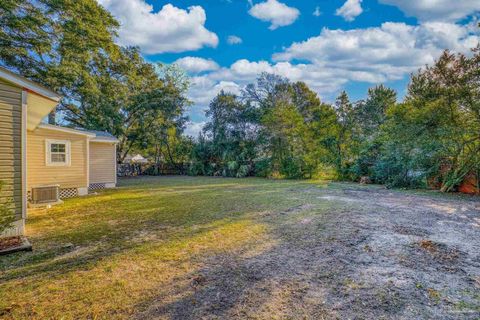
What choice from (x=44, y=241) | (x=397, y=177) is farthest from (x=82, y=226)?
(x=397, y=177)

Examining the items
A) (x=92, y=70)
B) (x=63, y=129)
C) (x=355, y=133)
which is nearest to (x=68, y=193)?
(x=63, y=129)

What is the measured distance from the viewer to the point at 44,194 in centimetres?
773

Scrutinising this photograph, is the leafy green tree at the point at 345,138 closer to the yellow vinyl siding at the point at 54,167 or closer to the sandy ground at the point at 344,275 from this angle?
the sandy ground at the point at 344,275

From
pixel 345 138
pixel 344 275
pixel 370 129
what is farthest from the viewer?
pixel 370 129

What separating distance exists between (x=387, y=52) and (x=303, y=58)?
20.5 ft

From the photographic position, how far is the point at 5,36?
1229 cm

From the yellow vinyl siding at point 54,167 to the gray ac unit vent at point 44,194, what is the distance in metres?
1.09

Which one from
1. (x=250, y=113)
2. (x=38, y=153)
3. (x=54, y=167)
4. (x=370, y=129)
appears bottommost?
(x=54, y=167)

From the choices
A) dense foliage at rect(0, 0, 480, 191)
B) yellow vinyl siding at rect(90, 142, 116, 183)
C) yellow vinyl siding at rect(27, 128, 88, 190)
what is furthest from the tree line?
yellow vinyl siding at rect(27, 128, 88, 190)

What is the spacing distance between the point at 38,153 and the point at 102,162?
3515mm

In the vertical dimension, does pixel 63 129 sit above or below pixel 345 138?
below

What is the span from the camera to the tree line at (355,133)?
9.28 meters

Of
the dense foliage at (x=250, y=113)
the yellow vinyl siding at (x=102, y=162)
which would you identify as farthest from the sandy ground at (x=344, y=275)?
the yellow vinyl siding at (x=102, y=162)

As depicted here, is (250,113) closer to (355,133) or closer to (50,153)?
(355,133)
